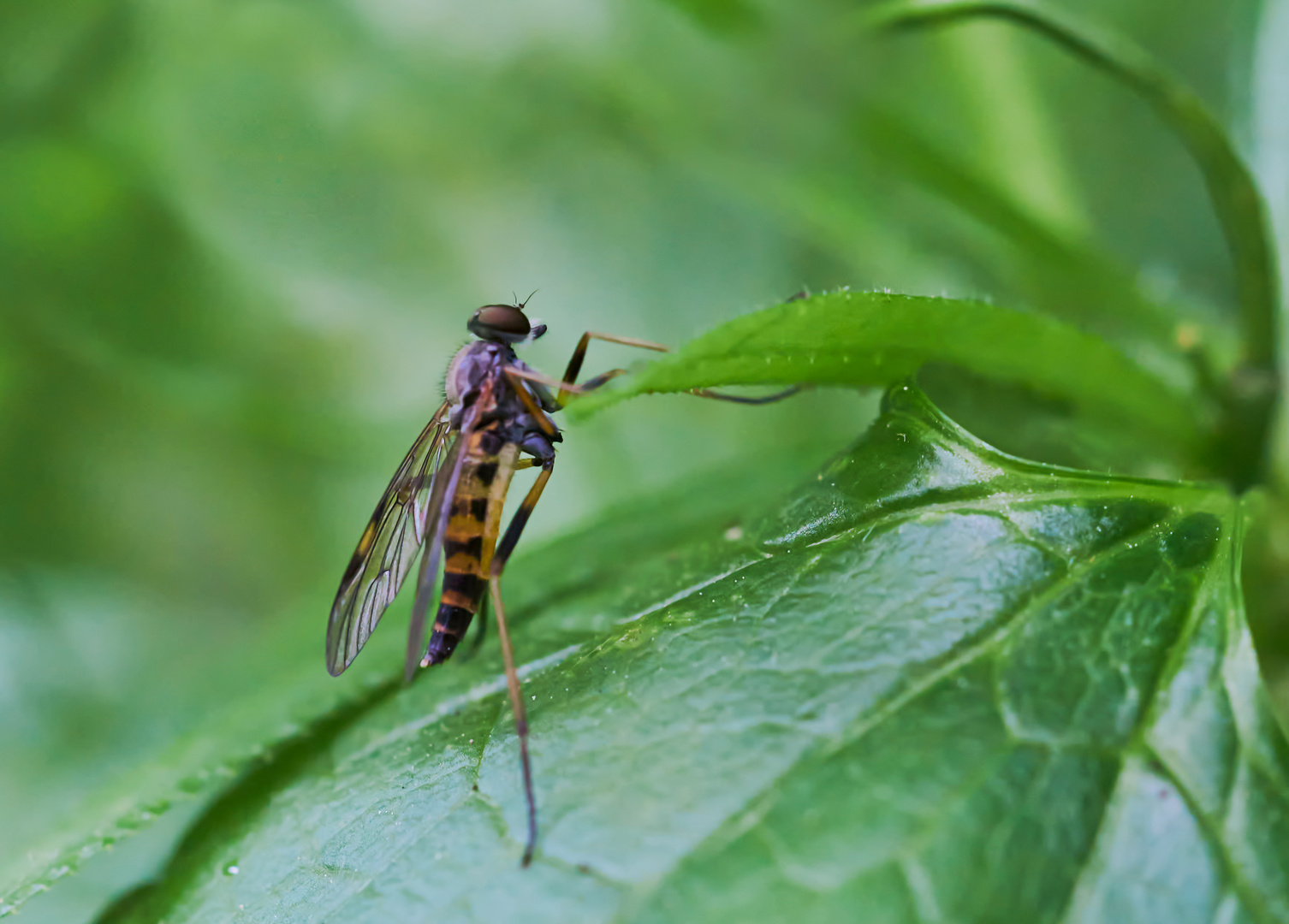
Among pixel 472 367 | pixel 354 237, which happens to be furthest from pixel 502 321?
pixel 354 237

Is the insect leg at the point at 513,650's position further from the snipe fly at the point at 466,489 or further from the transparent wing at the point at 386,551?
the transparent wing at the point at 386,551

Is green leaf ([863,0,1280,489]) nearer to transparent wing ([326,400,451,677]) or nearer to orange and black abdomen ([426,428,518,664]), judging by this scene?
orange and black abdomen ([426,428,518,664])

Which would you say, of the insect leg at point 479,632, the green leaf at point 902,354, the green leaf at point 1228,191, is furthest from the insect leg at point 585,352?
the green leaf at point 1228,191

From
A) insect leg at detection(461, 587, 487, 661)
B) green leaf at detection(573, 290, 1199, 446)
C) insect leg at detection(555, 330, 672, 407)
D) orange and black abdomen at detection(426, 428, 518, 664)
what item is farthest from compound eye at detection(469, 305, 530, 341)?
green leaf at detection(573, 290, 1199, 446)

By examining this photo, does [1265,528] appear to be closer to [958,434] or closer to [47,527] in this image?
[958,434]

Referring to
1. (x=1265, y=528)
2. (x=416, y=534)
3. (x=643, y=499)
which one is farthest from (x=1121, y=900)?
(x=416, y=534)

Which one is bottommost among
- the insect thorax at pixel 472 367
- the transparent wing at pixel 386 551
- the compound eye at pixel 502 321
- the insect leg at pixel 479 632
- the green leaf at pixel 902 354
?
the green leaf at pixel 902 354

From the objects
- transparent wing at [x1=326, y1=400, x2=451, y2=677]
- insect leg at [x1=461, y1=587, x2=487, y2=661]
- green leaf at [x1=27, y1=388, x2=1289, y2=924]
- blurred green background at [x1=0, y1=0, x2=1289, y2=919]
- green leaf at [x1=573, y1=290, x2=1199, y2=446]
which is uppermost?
blurred green background at [x1=0, y1=0, x2=1289, y2=919]
